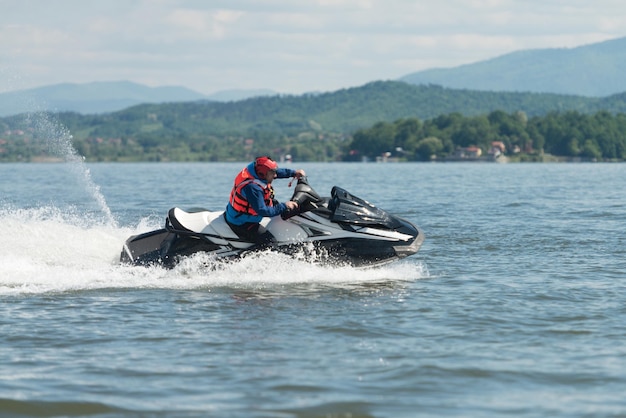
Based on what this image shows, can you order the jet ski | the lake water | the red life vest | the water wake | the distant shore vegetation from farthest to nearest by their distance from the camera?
the distant shore vegetation < the water wake < the jet ski < the red life vest < the lake water

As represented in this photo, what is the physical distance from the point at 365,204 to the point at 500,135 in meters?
145

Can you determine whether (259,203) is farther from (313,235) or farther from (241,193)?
(313,235)

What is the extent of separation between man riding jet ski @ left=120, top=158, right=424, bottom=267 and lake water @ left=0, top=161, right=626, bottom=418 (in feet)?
0.64

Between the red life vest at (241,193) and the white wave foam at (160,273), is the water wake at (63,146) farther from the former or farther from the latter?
the red life vest at (241,193)

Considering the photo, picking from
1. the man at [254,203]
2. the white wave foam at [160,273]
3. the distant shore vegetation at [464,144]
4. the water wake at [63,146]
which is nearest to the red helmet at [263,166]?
the man at [254,203]

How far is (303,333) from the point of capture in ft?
31.0

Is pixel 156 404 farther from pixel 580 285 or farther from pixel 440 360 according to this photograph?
pixel 580 285

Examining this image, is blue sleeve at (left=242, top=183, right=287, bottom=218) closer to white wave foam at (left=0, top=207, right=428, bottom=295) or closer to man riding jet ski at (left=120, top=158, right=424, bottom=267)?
man riding jet ski at (left=120, top=158, right=424, bottom=267)

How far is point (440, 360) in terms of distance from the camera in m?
8.32

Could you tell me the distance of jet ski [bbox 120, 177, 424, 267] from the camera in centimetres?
1241


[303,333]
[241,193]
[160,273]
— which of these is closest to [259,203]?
[241,193]

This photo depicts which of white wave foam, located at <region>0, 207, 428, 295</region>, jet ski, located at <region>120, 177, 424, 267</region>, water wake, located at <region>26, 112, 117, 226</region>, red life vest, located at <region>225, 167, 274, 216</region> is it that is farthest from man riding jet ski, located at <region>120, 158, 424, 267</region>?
water wake, located at <region>26, 112, 117, 226</region>

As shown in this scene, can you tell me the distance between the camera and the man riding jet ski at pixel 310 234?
12.4 m

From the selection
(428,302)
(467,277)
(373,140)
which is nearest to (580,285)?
(467,277)
